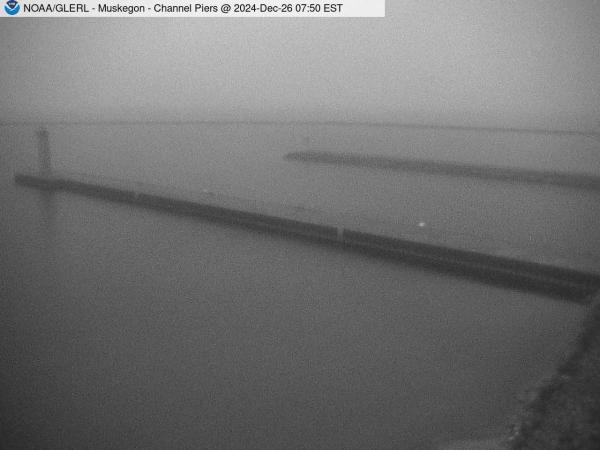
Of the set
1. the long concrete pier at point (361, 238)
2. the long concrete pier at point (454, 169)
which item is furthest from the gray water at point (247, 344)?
the long concrete pier at point (454, 169)

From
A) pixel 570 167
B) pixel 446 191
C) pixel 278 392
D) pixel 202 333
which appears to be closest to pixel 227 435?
pixel 278 392

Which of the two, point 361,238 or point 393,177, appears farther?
point 393,177

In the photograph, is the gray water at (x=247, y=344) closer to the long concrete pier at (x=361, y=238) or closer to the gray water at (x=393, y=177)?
the long concrete pier at (x=361, y=238)

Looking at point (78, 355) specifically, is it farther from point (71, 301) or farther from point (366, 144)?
point (366, 144)

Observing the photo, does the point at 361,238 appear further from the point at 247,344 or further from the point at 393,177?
the point at 393,177

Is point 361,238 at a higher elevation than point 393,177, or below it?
below

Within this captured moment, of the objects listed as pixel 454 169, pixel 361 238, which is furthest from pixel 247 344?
pixel 454 169

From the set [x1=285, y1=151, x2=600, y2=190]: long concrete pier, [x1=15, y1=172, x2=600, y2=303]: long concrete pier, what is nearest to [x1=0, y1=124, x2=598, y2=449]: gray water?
[x1=15, y1=172, x2=600, y2=303]: long concrete pier
